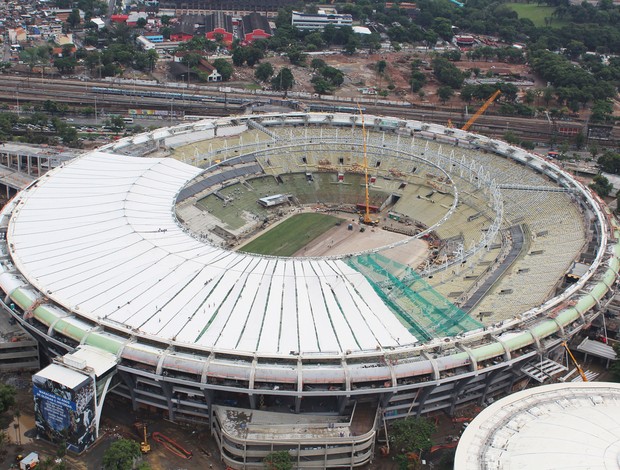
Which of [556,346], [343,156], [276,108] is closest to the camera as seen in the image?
[556,346]

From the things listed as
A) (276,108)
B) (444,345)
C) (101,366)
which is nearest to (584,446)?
(444,345)

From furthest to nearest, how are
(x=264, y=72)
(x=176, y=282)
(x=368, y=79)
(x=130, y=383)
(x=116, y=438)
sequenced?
(x=368, y=79) < (x=264, y=72) < (x=176, y=282) < (x=130, y=383) < (x=116, y=438)

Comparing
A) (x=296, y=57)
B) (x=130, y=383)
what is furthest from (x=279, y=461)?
(x=296, y=57)

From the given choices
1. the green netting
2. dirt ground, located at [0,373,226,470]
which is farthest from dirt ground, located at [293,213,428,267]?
dirt ground, located at [0,373,226,470]

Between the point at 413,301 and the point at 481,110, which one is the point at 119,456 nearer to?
the point at 413,301

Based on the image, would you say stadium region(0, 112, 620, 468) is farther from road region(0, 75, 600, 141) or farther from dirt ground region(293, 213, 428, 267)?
road region(0, 75, 600, 141)

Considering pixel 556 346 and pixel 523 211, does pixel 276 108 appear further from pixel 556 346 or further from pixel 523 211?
pixel 556 346
